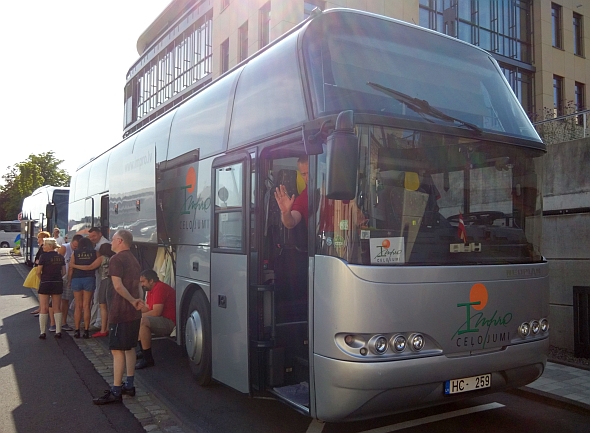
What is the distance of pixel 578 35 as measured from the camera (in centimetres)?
2769

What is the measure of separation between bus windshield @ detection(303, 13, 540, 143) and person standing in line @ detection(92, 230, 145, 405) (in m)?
3.00

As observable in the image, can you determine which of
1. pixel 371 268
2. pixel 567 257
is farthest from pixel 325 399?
pixel 567 257

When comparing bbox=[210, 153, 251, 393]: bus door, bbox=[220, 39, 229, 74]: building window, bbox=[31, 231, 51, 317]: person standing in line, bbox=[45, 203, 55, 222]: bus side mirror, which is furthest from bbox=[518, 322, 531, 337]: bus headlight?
bbox=[220, 39, 229, 74]: building window

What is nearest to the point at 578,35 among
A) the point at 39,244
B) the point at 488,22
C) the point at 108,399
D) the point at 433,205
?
the point at 488,22

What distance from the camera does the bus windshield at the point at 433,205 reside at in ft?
13.9

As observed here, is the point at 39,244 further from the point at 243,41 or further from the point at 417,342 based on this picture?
the point at 243,41

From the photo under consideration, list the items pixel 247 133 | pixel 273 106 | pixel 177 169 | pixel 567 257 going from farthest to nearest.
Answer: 1. pixel 567 257
2. pixel 177 169
3. pixel 247 133
4. pixel 273 106

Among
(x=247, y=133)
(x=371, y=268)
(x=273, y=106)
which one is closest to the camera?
(x=371, y=268)

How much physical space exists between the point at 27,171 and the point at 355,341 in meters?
58.3

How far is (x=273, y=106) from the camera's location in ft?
17.1

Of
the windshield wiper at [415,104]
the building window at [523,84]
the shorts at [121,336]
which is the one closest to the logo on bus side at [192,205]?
the shorts at [121,336]

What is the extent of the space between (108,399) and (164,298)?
1.81m

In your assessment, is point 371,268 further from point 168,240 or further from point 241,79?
point 168,240

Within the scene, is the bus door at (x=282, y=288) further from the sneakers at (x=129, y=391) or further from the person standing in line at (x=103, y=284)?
the person standing in line at (x=103, y=284)
